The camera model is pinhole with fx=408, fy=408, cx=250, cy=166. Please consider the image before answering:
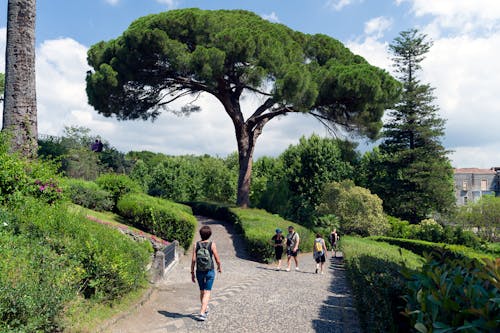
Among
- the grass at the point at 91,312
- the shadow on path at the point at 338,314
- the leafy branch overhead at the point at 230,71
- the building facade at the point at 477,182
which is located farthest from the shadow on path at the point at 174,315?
the building facade at the point at 477,182

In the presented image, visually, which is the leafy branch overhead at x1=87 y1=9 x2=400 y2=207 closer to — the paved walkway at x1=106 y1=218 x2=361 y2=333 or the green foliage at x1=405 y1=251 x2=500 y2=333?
the paved walkway at x1=106 y1=218 x2=361 y2=333

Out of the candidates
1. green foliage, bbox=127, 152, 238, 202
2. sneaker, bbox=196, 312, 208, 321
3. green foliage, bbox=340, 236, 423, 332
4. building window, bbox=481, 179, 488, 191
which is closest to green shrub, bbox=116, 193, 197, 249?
sneaker, bbox=196, 312, 208, 321

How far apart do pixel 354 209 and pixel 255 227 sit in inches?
504

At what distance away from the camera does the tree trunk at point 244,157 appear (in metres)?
23.8

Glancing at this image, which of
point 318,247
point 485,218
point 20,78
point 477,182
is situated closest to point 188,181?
point 318,247

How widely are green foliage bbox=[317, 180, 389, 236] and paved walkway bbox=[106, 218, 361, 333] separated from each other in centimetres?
1646

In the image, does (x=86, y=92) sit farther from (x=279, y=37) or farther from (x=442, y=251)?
(x=442, y=251)

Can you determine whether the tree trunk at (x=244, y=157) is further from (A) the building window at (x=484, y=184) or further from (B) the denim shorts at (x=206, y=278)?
(A) the building window at (x=484, y=184)

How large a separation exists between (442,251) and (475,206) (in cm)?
3546

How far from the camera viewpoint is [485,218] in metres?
34.0

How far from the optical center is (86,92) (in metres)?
23.6

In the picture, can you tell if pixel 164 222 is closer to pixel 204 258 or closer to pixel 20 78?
pixel 20 78

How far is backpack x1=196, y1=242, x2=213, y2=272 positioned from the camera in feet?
21.6

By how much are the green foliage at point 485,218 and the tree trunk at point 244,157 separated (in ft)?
72.3
